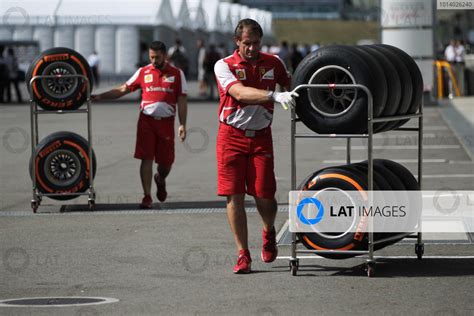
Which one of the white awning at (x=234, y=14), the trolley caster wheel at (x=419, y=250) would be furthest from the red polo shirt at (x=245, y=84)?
the white awning at (x=234, y=14)

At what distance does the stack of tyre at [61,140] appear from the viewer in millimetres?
12031

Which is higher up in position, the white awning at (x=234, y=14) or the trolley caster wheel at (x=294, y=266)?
the white awning at (x=234, y=14)

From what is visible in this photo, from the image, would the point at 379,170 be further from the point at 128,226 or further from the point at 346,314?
the point at 128,226

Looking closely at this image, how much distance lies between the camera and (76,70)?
1212 cm

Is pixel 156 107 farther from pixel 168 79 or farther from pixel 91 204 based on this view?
pixel 91 204

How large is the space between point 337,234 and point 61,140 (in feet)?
15.9

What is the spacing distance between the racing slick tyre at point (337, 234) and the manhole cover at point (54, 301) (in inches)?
68.4

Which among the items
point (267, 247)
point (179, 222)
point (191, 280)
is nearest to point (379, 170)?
point (267, 247)

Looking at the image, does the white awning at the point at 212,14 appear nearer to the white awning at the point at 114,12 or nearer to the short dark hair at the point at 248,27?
the white awning at the point at 114,12

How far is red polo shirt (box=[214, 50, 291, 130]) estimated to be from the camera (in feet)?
27.1

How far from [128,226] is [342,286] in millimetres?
3517
